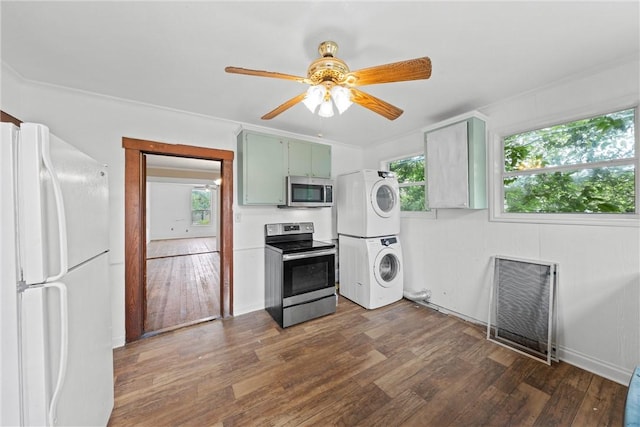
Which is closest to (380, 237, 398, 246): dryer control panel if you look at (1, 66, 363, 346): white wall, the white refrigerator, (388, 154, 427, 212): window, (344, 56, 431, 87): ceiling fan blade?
(388, 154, 427, 212): window

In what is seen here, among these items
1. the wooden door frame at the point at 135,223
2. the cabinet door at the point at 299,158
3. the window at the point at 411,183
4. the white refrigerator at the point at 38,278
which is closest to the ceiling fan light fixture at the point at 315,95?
the white refrigerator at the point at 38,278

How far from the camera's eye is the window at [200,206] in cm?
938

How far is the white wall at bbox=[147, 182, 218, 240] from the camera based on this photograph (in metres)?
8.66

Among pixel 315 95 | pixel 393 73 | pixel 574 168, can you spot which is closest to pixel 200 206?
pixel 315 95

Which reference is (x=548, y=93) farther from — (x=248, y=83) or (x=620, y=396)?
(x=248, y=83)

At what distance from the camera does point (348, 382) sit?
1.76 meters

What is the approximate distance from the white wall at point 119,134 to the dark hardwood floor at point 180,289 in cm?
50

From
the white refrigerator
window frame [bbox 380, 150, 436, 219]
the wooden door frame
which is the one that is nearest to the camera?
the white refrigerator

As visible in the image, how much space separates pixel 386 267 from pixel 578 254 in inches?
73.8

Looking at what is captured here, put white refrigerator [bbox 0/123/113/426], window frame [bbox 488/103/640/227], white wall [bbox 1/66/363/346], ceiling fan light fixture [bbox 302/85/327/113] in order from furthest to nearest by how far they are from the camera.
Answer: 1. white wall [bbox 1/66/363/346]
2. window frame [bbox 488/103/640/227]
3. ceiling fan light fixture [bbox 302/85/327/113]
4. white refrigerator [bbox 0/123/113/426]

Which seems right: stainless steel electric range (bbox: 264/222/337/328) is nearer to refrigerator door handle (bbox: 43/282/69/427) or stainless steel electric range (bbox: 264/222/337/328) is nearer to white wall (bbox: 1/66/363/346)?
white wall (bbox: 1/66/363/346)

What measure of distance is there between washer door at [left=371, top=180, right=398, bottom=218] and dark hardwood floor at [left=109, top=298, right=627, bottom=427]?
4.64 ft

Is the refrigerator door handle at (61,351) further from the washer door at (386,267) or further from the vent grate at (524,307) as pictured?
the vent grate at (524,307)

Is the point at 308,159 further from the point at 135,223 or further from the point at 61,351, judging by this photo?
the point at 61,351
